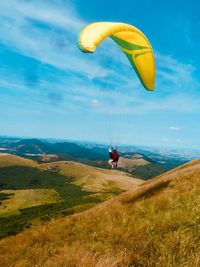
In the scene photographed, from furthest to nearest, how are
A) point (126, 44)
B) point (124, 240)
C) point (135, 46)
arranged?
point (126, 44), point (135, 46), point (124, 240)

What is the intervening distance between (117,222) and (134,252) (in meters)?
4.00

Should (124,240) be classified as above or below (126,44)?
below

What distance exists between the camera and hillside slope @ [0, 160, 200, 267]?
764 centimetres

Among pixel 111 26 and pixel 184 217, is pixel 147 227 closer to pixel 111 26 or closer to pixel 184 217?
pixel 184 217

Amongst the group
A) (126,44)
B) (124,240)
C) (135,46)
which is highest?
(126,44)

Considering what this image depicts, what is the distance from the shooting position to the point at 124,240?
986 centimetres

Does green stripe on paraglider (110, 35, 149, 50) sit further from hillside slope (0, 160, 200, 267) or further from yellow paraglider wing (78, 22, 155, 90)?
hillside slope (0, 160, 200, 267)

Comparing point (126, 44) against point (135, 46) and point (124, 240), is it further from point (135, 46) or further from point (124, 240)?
point (124, 240)

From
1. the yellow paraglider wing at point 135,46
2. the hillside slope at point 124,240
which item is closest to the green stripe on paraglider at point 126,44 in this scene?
the yellow paraglider wing at point 135,46

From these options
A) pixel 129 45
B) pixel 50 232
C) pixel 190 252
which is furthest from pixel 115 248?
pixel 129 45

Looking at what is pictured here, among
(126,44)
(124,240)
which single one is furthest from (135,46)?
(124,240)

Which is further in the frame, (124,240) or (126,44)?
(126,44)

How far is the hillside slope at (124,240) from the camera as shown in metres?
7.64

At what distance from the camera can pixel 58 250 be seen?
31.4 feet
